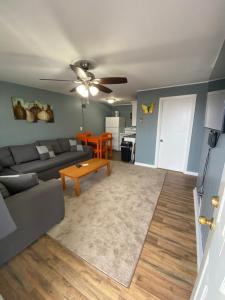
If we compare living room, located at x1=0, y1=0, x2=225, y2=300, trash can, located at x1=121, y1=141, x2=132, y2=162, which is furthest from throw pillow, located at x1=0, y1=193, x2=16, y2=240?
trash can, located at x1=121, y1=141, x2=132, y2=162

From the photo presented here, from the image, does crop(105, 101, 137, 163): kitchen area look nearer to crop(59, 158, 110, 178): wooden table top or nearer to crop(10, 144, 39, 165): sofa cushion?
crop(59, 158, 110, 178): wooden table top

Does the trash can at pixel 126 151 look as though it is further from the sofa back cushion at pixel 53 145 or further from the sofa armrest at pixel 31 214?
the sofa armrest at pixel 31 214

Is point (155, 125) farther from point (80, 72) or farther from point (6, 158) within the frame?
point (6, 158)

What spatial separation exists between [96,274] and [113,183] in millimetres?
1871

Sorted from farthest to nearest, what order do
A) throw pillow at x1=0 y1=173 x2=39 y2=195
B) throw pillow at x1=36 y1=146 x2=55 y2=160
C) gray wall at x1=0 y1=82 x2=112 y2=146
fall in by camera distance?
throw pillow at x1=36 y1=146 x2=55 y2=160
gray wall at x1=0 y1=82 x2=112 y2=146
throw pillow at x1=0 y1=173 x2=39 y2=195

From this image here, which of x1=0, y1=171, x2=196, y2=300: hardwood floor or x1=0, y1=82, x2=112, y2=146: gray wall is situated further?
x1=0, y1=82, x2=112, y2=146: gray wall

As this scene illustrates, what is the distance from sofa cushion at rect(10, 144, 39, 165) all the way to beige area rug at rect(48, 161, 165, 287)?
1.13 meters

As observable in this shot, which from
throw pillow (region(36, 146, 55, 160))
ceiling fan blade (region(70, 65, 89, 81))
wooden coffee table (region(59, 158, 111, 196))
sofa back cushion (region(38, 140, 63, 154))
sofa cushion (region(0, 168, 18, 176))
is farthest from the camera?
sofa back cushion (region(38, 140, 63, 154))

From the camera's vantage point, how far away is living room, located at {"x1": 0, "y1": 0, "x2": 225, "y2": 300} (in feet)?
3.71

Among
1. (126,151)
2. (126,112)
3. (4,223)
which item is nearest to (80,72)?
(4,223)

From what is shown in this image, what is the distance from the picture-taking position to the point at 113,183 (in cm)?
309

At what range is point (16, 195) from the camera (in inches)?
56.1

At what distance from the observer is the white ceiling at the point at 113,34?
1126 millimetres

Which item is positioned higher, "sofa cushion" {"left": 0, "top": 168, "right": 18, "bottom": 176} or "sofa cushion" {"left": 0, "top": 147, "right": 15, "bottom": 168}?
"sofa cushion" {"left": 0, "top": 147, "right": 15, "bottom": 168}
